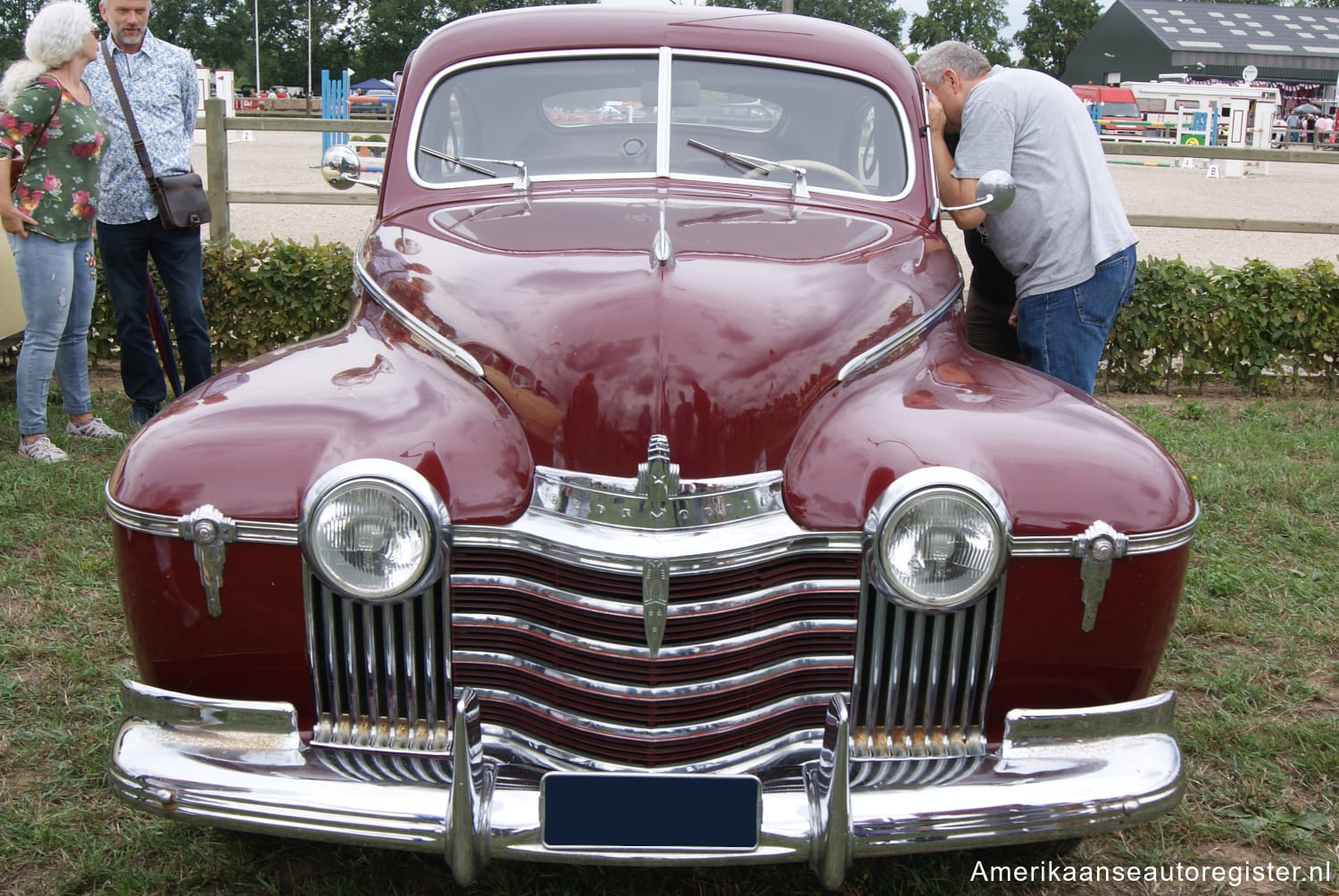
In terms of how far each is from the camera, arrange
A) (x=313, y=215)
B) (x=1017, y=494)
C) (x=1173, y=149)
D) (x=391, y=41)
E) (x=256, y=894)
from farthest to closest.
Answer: (x=391, y=41)
(x=313, y=215)
(x=1173, y=149)
(x=256, y=894)
(x=1017, y=494)

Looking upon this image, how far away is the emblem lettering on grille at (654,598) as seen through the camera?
81.0 inches

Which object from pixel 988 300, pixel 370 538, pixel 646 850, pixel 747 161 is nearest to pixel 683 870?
pixel 646 850

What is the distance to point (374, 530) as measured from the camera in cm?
207

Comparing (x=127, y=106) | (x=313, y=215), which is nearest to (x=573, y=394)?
(x=127, y=106)

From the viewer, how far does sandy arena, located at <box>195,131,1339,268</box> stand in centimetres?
1218

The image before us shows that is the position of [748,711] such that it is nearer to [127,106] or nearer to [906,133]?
[906,133]

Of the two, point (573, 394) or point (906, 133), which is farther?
point (906, 133)

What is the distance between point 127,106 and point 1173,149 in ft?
21.4

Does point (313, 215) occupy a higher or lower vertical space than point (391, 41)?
lower

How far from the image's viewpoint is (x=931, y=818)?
6.67ft

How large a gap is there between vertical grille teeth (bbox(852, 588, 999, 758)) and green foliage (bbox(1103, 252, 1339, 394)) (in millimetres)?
5118

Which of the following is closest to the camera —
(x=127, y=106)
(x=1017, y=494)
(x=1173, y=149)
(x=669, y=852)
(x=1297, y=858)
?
(x=669, y=852)

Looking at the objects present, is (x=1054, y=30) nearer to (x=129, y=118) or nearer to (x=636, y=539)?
(x=129, y=118)

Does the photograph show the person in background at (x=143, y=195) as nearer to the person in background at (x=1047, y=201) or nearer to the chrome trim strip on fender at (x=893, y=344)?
the person in background at (x=1047, y=201)
